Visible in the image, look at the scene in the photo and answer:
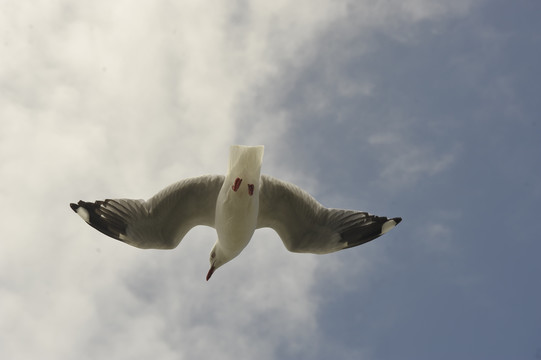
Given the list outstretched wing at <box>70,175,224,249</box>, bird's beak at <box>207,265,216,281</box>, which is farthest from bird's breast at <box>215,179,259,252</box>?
bird's beak at <box>207,265,216,281</box>

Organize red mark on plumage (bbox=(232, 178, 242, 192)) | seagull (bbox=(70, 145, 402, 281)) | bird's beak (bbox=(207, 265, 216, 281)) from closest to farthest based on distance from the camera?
1. red mark on plumage (bbox=(232, 178, 242, 192))
2. seagull (bbox=(70, 145, 402, 281))
3. bird's beak (bbox=(207, 265, 216, 281))

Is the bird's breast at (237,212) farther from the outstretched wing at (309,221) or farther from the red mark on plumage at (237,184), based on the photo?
the outstretched wing at (309,221)

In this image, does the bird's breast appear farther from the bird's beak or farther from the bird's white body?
the bird's beak

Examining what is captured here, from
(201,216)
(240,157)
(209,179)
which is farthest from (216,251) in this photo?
(240,157)

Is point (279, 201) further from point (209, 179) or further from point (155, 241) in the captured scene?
point (155, 241)

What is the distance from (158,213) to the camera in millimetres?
8297

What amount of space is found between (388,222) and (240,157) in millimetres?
2357

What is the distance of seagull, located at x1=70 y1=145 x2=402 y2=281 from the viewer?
8.23 m

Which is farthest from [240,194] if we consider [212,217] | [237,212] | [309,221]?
[309,221]

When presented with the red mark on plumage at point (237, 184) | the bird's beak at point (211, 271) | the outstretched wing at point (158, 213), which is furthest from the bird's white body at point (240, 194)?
the bird's beak at point (211, 271)

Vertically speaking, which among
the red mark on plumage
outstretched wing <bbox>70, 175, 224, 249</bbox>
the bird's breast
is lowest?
the bird's breast

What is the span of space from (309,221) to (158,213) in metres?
2.07

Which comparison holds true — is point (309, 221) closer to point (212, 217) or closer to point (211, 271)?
point (212, 217)

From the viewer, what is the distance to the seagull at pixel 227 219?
27.0 ft
